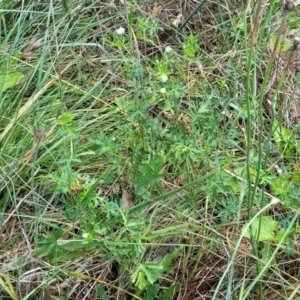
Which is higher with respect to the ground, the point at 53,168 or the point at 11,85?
the point at 11,85

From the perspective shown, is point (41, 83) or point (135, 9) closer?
point (41, 83)

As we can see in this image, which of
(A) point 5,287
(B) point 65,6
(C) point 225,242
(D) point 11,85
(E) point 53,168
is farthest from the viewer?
(B) point 65,6

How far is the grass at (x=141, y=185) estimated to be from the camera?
4.25 ft

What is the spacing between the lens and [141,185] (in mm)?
1320

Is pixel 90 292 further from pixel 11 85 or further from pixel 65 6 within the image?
pixel 65 6

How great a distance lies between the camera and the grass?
1294 mm

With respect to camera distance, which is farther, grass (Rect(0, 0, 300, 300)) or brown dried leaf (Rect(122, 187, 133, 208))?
brown dried leaf (Rect(122, 187, 133, 208))

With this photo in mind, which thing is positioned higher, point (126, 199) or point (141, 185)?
point (141, 185)

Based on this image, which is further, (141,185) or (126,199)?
(126,199)

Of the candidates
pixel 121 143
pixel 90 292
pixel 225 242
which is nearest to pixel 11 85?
pixel 121 143

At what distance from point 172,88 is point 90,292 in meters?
0.52

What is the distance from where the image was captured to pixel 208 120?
1.40 m

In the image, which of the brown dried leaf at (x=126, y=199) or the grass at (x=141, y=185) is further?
the brown dried leaf at (x=126, y=199)

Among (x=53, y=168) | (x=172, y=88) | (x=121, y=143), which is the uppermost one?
(x=172, y=88)
